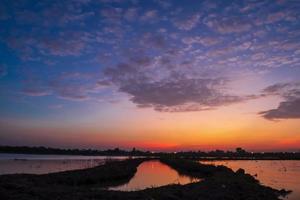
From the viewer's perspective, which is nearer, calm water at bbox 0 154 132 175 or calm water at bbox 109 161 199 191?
calm water at bbox 109 161 199 191

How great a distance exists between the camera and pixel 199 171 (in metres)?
57.6

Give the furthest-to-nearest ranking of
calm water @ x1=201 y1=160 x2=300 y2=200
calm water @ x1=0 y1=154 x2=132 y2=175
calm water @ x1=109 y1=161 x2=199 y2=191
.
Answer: calm water @ x1=0 y1=154 x2=132 y2=175 → calm water @ x1=201 y1=160 x2=300 y2=200 → calm water @ x1=109 y1=161 x2=199 y2=191

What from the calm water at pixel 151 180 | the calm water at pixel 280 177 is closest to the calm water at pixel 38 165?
the calm water at pixel 151 180

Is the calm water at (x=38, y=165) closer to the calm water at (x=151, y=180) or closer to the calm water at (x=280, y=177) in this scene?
the calm water at (x=151, y=180)

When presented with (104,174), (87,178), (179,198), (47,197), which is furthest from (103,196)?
(104,174)

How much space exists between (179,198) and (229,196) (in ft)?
13.7

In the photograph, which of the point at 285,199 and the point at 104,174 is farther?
the point at 104,174

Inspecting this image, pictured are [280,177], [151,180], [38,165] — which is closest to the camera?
[151,180]

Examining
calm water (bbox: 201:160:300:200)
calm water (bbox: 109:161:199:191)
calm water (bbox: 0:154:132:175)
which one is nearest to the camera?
calm water (bbox: 109:161:199:191)

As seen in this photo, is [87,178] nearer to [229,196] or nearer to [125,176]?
[125,176]

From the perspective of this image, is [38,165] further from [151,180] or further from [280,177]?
[280,177]

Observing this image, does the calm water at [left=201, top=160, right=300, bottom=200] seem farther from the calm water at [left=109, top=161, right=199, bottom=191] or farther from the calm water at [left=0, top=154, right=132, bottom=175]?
the calm water at [left=0, top=154, right=132, bottom=175]

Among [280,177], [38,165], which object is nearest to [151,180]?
[280,177]

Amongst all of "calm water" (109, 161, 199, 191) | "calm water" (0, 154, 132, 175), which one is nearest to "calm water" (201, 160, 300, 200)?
"calm water" (109, 161, 199, 191)
